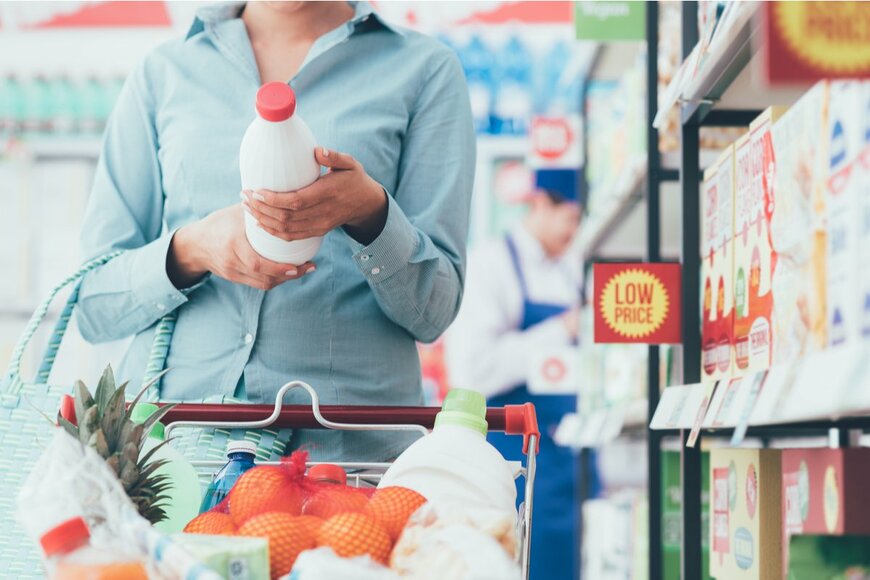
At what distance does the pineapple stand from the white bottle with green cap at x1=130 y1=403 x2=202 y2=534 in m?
0.08

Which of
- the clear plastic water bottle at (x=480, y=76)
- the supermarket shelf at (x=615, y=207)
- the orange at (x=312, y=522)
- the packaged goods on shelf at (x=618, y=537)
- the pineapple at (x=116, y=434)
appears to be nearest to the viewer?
the orange at (x=312, y=522)

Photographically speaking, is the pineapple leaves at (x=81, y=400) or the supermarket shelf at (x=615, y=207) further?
the supermarket shelf at (x=615, y=207)

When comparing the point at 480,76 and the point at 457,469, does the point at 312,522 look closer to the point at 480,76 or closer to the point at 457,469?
the point at 457,469

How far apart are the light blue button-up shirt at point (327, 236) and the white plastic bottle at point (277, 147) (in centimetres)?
24

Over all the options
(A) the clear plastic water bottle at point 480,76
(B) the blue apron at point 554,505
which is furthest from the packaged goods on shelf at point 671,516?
(A) the clear plastic water bottle at point 480,76

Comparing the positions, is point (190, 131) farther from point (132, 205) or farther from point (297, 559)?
point (297, 559)

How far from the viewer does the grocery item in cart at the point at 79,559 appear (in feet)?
3.11

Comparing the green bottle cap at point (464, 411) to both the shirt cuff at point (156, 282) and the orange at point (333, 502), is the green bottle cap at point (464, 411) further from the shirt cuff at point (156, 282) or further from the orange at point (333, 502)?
the shirt cuff at point (156, 282)

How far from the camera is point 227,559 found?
95 cm

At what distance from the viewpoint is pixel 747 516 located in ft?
4.99

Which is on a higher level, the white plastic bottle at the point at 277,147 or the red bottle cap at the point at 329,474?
the white plastic bottle at the point at 277,147

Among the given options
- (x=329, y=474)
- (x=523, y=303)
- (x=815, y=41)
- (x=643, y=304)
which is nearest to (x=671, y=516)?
(x=643, y=304)

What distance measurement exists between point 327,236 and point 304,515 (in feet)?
2.14

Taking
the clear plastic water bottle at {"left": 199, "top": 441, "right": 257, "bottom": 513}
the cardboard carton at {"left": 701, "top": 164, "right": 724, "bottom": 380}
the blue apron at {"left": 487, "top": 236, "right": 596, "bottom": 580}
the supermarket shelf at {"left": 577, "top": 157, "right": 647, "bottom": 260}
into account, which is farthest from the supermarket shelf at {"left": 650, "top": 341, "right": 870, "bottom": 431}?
the blue apron at {"left": 487, "top": 236, "right": 596, "bottom": 580}
